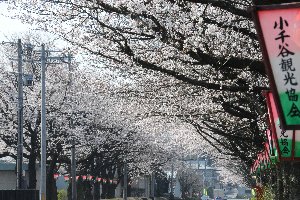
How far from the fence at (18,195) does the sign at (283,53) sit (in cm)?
2016

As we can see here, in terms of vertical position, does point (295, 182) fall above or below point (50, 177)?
above

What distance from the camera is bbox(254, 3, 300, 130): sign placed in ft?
21.2

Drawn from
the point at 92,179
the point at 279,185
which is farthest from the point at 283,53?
the point at 92,179

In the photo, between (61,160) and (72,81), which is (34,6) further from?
(61,160)

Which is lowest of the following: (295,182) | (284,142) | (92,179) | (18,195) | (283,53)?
(18,195)

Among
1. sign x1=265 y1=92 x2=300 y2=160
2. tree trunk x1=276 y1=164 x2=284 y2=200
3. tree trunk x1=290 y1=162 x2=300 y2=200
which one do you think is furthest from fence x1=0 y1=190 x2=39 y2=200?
sign x1=265 y1=92 x2=300 y2=160

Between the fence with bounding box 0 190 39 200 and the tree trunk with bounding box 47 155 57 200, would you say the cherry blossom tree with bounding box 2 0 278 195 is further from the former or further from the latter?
the tree trunk with bounding box 47 155 57 200

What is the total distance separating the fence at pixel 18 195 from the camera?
993 inches

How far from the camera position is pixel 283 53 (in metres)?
6.66

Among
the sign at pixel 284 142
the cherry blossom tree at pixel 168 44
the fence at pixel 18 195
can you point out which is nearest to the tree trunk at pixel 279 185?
the cherry blossom tree at pixel 168 44

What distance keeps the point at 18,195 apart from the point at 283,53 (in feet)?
68.8

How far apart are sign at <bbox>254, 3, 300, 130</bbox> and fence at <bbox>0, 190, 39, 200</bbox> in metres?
20.2

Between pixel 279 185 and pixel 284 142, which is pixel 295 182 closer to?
pixel 284 142

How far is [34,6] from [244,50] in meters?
4.46
